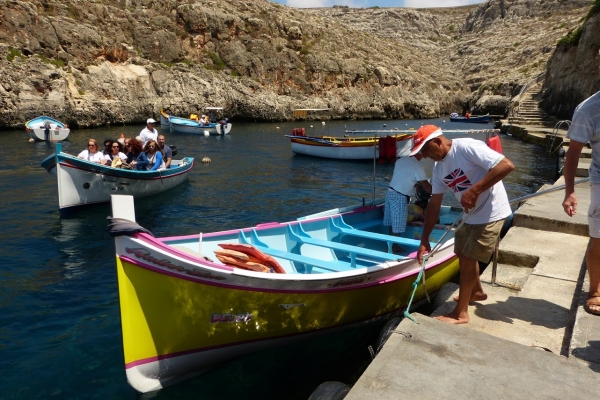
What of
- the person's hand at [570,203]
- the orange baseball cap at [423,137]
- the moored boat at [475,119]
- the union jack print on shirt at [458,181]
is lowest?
the person's hand at [570,203]

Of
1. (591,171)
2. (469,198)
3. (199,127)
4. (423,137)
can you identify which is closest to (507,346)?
(469,198)

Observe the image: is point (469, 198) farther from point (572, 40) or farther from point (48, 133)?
A: point (572, 40)

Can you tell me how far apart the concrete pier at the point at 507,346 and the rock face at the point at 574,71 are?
26.7 m

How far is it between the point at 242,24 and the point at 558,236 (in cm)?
6167

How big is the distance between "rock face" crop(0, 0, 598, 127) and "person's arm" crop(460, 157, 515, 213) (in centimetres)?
4532

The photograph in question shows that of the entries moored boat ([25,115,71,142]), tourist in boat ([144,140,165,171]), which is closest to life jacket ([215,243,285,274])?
tourist in boat ([144,140,165,171])

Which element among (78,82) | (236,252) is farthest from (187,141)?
(236,252)

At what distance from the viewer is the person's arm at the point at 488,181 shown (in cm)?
457

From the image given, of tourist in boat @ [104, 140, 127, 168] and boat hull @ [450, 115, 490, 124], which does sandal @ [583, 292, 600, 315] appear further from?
boat hull @ [450, 115, 490, 124]

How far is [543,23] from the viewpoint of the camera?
10469 cm

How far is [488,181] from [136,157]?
14044mm

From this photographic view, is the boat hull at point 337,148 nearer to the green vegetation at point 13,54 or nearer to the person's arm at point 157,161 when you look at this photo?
the person's arm at point 157,161

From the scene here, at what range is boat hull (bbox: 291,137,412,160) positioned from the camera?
26359 mm

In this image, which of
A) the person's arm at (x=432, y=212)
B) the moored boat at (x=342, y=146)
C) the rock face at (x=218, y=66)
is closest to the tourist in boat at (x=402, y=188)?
the person's arm at (x=432, y=212)
